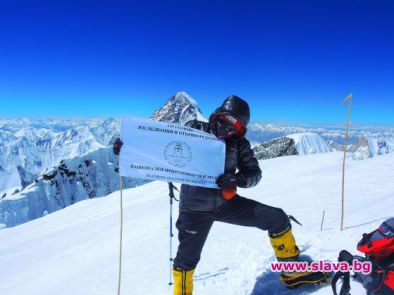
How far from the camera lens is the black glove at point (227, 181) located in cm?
404

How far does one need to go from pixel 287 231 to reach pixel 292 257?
15.4 inches

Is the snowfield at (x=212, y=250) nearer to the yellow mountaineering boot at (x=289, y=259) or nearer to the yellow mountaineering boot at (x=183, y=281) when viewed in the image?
the yellow mountaineering boot at (x=289, y=259)

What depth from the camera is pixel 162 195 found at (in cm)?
1731

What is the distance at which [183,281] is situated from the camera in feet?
13.6

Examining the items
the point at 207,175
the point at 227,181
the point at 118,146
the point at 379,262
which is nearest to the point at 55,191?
the point at 118,146

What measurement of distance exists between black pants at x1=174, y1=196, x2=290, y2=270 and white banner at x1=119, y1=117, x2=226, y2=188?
0.54 m

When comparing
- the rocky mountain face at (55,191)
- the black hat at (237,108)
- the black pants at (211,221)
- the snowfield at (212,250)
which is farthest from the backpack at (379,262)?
the rocky mountain face at (55,191)

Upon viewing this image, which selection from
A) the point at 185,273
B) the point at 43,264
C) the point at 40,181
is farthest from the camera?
the point at 40,181

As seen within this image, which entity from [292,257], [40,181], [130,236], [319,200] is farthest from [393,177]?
[40,181]

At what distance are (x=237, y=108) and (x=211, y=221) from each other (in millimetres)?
1658

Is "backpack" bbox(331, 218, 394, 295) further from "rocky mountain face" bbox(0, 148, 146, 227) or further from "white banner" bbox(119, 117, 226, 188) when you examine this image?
"rocky mountain face" bbox(0, 148, 146, 227)

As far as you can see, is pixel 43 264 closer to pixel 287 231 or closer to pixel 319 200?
pixel 287 231

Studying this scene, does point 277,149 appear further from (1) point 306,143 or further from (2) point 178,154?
(2) point 178,154

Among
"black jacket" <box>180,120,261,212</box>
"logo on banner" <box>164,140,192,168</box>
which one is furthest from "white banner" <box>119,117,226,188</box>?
"black jacket" <box>180,120,261,212</box>
